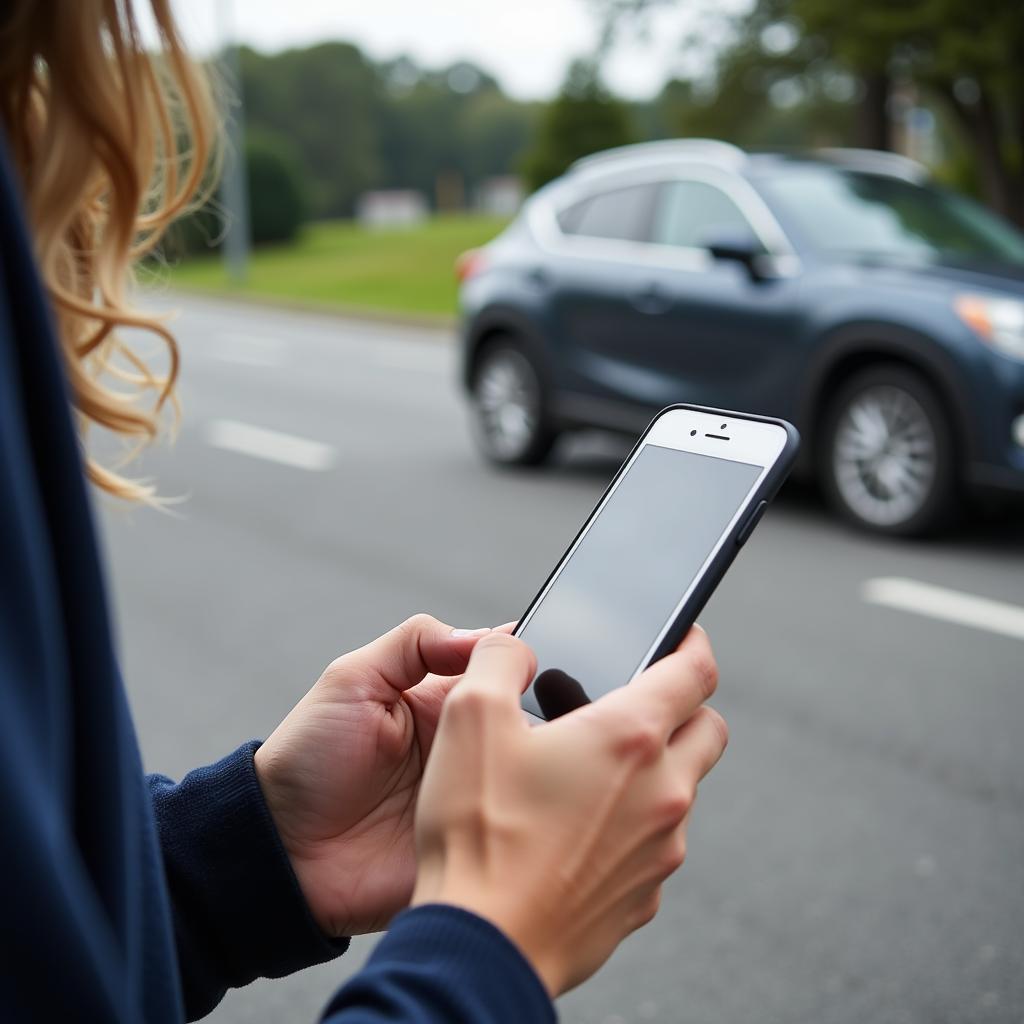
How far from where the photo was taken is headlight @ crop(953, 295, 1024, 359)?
566cm

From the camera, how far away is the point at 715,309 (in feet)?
21.4

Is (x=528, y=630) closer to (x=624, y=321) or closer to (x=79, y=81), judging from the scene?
(x=79, y=81)

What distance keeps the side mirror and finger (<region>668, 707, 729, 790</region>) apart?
17.9 ft

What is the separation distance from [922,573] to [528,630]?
15.4 feet

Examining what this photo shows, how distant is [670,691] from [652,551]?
1.21ft

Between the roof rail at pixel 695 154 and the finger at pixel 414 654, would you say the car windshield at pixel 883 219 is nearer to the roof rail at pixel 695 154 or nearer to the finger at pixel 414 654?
the roof rail at pixel 695 154

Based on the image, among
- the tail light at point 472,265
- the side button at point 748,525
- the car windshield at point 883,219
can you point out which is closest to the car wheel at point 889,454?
the car windshield at point 883,219

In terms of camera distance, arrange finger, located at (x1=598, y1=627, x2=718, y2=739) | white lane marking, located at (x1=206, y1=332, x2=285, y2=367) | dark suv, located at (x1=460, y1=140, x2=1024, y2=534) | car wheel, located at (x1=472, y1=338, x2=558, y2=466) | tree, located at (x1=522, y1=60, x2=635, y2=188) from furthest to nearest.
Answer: tree, located at (x1=522, y1=60, x2=635, y2=188), white lane marking, located at (x1=206, y1=332, x2=285, y2=367), car wheel, located at (x1=472, y1=338, x2=558, y2=466), dark suv, located at (x1=460, y1=140, x2=1024, y2=534), finger, located at (x1=598, y1=627, x2=718, y2=739)

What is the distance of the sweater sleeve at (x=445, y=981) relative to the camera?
794mm

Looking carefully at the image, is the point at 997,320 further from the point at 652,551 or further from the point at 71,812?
the point at 71,812

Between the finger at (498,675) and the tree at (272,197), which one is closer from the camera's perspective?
the finger at (498,675)

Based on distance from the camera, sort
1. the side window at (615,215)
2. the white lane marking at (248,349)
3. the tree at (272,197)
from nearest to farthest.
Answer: the side window at (615,215) → the white lane marking at (248,349) → the tree at (272,197)

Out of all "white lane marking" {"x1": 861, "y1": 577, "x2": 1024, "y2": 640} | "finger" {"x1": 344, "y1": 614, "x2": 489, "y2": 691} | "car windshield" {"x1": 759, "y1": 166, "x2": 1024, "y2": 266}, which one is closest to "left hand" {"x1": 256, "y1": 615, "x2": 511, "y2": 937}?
"finger" {"x1": 344, "y1": 614, "x2": 489, "y2": 691}

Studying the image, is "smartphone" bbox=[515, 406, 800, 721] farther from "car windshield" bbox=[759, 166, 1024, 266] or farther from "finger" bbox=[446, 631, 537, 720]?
"car windshield" bbox=[759, 166, 1024, 266]
